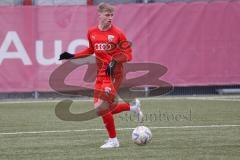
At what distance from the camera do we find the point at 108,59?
1122 centimetres

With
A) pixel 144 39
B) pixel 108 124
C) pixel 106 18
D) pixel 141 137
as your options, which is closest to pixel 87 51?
pixel 106 18

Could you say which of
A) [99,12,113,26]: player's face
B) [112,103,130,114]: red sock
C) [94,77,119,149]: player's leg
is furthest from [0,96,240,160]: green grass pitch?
[99,12,113,26]: player's face

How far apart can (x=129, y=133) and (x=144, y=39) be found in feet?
31.4

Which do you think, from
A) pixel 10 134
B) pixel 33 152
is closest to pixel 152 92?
pixel 10 134

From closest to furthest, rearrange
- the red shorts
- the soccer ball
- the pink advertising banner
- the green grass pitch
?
the green grass pitch → the soccer ball → the red shorts → the pink advertising banner

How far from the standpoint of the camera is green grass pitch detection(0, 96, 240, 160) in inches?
383

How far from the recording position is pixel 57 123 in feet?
49.1

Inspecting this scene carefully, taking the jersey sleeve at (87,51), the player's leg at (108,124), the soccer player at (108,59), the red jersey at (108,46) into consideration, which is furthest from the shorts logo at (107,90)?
the jersey sleeve at (87,51)

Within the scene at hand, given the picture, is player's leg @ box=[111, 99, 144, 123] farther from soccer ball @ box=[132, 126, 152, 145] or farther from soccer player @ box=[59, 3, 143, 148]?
soccer ball @ box=[132, 126, 152, 145]

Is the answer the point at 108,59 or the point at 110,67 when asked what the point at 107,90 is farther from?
the point at 108,59

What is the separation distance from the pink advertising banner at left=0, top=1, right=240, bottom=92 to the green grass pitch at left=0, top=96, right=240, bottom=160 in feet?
4.71

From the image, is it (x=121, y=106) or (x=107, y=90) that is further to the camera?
(x=121, y=106)

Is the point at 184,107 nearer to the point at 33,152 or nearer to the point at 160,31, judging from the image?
the point at 160,31

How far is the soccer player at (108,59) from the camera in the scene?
428 inches
